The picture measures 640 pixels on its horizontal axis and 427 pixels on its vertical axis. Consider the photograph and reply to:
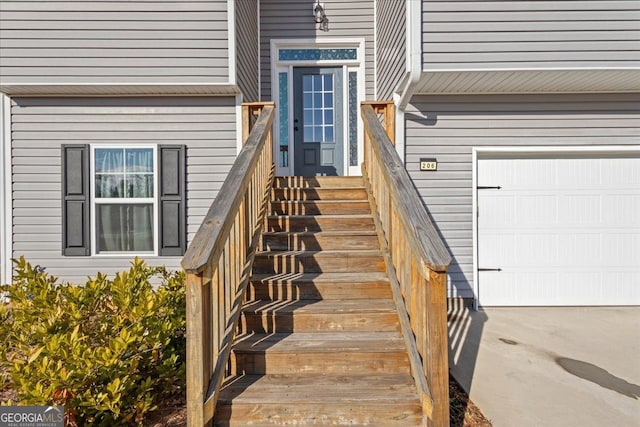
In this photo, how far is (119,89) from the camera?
13.0 ft

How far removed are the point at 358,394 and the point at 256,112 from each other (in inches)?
113

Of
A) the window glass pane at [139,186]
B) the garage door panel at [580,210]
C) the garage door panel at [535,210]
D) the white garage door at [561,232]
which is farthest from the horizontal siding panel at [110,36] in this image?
the garage door panel at [580,210]

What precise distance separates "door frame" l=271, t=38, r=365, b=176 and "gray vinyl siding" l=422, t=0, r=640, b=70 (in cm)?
176

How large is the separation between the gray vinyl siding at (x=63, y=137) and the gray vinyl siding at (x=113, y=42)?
1.22ft

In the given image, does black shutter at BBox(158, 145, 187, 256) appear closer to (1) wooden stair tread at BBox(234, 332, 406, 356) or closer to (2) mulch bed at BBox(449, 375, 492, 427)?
(1) wooden stair tread at BBox(234, 332, 406, 356)

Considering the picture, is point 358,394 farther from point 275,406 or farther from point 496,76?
point 496,76

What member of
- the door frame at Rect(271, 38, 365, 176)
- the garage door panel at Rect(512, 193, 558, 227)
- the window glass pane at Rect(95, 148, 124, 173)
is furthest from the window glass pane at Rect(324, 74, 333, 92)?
the garage door panel at Rect(512, 193, 558, 227)

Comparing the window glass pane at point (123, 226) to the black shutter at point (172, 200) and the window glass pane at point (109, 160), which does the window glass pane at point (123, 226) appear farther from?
the window glass pane at point (109, 160)

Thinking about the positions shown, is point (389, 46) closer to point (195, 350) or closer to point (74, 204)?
point (195, 350)

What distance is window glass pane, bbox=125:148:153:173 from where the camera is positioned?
4.20 metres

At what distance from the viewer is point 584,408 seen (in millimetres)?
2229

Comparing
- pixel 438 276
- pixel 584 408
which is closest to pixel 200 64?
pixel 438 276

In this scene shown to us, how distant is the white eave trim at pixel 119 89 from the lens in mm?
3846

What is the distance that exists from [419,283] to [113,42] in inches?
161
